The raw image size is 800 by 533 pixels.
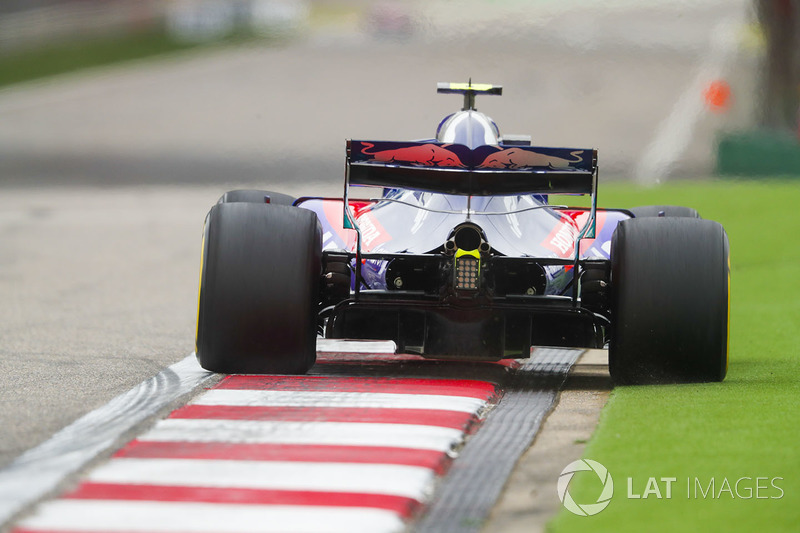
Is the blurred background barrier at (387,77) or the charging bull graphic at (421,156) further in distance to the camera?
the blurred background barrier at (387,77)

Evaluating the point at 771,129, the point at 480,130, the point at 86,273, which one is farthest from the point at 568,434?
the point at 771,129

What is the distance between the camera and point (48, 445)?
23.4ft

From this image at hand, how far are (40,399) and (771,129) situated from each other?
24.2 m

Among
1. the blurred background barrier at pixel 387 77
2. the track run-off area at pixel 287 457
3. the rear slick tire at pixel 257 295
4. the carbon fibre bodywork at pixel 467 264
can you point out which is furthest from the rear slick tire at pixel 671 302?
the blurred background barrier at pixel 387 77

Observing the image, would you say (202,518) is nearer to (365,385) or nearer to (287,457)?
(287,457)

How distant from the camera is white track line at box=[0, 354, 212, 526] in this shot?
6107mm

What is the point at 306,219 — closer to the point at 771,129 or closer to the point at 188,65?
the point at 771,129

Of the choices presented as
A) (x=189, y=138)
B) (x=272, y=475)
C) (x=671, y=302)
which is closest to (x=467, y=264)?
(x=671, y=302)

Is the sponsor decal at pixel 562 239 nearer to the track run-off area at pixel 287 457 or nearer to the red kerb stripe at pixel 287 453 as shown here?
the track run-off area at pixel 287 457

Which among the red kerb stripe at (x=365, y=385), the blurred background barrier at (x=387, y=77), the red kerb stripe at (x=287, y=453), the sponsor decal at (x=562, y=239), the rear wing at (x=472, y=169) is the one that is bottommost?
the red kerb stripe at (x=365, y=385)

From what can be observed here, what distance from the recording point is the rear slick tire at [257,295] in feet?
30.3

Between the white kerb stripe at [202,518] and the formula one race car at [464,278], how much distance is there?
344 cm

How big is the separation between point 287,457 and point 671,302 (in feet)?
10.6

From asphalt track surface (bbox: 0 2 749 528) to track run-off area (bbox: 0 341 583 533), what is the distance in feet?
1.41
